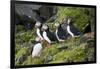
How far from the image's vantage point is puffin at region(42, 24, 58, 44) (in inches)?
91.1

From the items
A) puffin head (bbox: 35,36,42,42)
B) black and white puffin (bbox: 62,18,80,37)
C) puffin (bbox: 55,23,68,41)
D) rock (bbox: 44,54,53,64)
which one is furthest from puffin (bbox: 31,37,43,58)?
black and white puffin (bbox: 62,18,80,37)

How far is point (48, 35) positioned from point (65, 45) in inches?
8.7

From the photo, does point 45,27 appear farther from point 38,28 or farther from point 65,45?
point 65,45

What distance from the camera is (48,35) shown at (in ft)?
7.66

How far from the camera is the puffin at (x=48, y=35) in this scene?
2.31 meters

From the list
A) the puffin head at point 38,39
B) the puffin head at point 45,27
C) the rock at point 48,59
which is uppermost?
the puffin head at point 45,27

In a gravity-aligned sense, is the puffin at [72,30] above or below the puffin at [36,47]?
above

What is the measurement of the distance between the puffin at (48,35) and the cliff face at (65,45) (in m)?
0.04

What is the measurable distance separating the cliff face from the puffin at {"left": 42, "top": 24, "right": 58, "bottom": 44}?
39 millimetres

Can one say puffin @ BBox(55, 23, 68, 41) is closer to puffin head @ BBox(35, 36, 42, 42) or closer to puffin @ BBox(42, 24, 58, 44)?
puffin @ BBox(42, 24, 58, 44)

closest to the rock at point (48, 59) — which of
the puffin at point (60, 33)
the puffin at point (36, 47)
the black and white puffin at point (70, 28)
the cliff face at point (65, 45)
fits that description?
the cliff face at point (65, 45)

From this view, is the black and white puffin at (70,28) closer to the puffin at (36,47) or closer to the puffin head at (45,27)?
the puffin head at (45,27)

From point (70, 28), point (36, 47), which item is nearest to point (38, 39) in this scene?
point (36, 47)

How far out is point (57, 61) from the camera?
7.75ft
